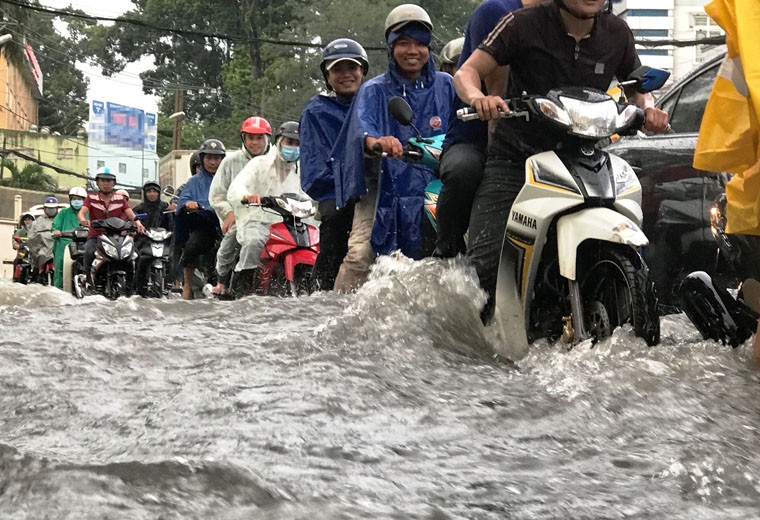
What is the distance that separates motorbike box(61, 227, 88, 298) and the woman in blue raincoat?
7.80 meters

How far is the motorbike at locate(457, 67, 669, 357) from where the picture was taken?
15.6 ft

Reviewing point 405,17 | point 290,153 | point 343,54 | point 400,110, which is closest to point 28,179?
point 290,153

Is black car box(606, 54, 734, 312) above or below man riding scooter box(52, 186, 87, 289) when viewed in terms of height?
above

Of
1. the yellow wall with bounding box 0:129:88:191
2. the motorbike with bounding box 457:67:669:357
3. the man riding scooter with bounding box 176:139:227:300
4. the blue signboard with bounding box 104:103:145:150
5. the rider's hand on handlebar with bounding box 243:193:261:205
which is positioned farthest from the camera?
the yellow wall with bounding box 0:129:88:191

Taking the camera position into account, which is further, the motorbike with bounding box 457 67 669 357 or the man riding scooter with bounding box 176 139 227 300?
the man riding scooter with bounding box 176 139 227 300

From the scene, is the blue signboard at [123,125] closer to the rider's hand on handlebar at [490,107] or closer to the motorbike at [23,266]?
the motorbike at [23,266]

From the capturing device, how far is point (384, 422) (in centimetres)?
391

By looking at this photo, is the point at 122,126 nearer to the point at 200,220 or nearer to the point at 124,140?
the point at 124,140

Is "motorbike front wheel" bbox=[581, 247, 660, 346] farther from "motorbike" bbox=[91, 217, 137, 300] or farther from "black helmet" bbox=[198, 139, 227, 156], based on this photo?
"motorbike" bbox=[91, 217, 137, 300]

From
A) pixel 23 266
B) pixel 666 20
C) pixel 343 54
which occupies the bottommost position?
pixel 23 266

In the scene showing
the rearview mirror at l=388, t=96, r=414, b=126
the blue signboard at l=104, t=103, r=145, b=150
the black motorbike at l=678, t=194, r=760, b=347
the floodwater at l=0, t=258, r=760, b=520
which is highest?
the blue signboard at l=104, t=103, r=145, b=150

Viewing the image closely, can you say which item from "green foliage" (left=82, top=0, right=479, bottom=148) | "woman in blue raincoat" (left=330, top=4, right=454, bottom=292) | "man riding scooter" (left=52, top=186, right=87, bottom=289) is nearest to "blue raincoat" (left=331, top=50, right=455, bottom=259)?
"woman in blue raincoat" (left=330, top=4, right=454, bottom=292)

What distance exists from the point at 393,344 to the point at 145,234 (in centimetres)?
1090

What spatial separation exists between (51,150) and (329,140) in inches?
2393
